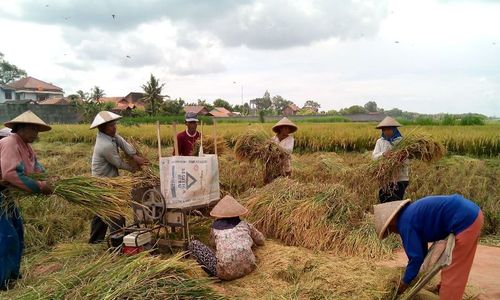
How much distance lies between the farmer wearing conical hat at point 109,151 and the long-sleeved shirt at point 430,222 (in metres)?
2.76

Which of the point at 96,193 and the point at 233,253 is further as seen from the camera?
the point at 96,193

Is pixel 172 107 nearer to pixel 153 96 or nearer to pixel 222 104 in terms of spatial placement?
pixel 153 96

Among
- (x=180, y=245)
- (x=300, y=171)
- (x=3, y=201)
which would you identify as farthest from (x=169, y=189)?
(x=300, y=171)

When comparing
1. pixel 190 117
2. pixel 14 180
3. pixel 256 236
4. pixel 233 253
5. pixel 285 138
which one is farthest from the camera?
pixel 285 138

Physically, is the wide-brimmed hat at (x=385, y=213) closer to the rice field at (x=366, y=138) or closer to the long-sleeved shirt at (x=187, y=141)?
the rice field at (x=366, y=138)

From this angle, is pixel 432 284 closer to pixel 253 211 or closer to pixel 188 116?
pixel 253 211

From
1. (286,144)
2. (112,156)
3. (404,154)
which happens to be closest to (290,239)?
(286,144)

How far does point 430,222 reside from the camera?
2727 mm

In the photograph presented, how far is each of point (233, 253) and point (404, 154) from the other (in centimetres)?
246

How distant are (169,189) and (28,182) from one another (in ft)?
3.94

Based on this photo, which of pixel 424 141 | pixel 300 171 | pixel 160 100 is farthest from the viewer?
pixel 160 100

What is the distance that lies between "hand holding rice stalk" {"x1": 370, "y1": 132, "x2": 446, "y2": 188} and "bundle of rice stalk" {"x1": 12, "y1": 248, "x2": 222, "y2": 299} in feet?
8.90

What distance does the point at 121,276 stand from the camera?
2.81 metres

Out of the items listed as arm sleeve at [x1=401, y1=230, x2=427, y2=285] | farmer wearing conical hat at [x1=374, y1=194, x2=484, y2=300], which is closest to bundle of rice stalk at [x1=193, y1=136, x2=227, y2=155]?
farmer wearing conical hat at [x1=374, y1=194, x2=484, y2=300]
